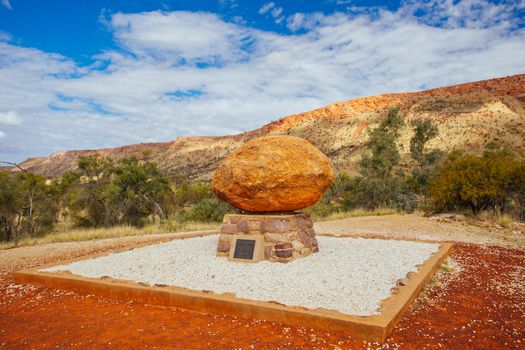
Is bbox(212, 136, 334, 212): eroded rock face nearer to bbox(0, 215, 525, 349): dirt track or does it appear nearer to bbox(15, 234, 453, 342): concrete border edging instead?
bbox(15, 234, 453, 342): concrete border edging

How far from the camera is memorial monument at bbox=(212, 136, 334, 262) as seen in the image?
6828mm

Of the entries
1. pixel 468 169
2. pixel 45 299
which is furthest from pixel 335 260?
pixel 468 169

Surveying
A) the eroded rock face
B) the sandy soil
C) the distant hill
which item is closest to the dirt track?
the eroded rock face

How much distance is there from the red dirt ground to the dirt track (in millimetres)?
11

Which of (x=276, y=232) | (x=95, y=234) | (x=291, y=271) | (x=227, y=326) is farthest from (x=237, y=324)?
(x=95, y=234)

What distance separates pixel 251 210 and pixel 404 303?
11.7ft

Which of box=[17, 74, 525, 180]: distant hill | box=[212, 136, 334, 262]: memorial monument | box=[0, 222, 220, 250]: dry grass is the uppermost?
box=[17, 74, 525, 180]: distant hill

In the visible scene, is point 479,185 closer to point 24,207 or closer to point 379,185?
point 379,185

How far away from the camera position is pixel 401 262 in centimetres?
683

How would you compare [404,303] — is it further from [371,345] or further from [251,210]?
[251,210]

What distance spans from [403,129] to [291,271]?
48701 mm

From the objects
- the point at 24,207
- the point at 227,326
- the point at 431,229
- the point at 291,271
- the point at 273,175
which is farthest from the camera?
the point at 24,207

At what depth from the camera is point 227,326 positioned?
4301 millimetres

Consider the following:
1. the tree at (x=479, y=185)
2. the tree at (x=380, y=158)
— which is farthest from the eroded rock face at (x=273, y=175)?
the tree at (x=380, y=158)
